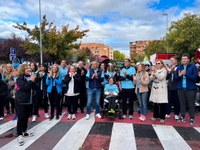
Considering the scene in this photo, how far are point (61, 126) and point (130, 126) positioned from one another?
202cm

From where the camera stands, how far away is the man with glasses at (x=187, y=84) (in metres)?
6.90

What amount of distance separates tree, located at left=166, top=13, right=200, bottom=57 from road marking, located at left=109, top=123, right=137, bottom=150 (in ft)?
65.6

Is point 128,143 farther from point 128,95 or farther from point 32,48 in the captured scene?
point 32,48

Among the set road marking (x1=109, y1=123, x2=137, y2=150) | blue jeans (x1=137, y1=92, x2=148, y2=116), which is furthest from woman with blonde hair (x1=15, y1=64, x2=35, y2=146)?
blue jeans (x1=137, y1=92, x2=148, y2=116)

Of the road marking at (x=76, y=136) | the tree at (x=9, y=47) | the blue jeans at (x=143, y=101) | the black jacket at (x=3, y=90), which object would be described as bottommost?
the road marking at (x=76, y=136)

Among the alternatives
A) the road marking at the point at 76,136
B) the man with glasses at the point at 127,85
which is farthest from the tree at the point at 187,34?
the road marking at the point at 76,136

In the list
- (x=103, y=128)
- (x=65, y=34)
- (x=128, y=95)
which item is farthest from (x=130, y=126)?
(x=65, y=34)

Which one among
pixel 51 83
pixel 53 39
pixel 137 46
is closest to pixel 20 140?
pixel 51 83

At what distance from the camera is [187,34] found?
2452cm

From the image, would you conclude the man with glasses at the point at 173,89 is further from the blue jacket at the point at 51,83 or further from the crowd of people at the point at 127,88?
the blue jacket at the point at 51,83

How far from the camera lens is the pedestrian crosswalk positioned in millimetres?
5177

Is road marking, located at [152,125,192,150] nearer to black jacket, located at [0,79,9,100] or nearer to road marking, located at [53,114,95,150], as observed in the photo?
road marking, located at [53,114,95,150]

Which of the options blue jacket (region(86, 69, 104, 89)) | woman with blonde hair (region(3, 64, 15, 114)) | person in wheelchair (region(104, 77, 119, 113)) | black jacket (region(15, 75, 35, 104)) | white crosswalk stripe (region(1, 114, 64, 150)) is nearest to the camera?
white crosswalk stripe (region(1, 114, 64, 150))

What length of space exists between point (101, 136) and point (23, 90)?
223cm
